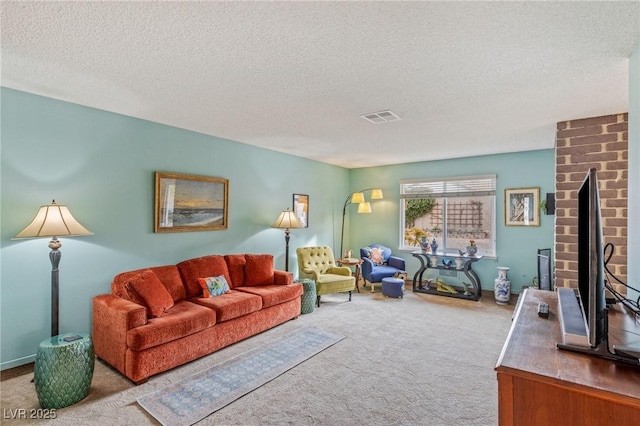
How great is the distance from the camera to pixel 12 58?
2320mm

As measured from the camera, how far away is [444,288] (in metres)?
5.81

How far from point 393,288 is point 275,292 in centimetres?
235

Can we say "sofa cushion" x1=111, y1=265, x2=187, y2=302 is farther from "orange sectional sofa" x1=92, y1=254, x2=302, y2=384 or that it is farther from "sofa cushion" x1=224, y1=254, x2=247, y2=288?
"sofa cushion" x1=224, y1=254, x2=247, y2=288

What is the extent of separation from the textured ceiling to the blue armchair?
2961mm

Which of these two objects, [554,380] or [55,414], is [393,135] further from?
[55,414]

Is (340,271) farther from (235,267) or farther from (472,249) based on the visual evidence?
(472,249)

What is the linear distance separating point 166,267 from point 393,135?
10.9 feet

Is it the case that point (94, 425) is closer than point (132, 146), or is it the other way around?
point (94, 425)

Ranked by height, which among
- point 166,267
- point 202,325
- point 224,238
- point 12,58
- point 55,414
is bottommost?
point 55,414

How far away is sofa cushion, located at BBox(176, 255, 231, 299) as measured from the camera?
385 centimetres

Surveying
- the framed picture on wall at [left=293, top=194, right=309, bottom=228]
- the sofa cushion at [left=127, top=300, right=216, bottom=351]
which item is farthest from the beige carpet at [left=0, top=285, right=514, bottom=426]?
the framed picture on wall at [left=293, top=194, right=309, bottom=228]

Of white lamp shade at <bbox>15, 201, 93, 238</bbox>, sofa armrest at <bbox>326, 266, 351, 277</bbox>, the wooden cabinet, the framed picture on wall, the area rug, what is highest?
the framed picture on wall

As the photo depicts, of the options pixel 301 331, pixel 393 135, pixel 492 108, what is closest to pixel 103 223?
pixel 301 331

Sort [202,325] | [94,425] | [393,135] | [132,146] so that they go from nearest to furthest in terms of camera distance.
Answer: [94,425]
[202,325]
[132,146]
[393,135]
